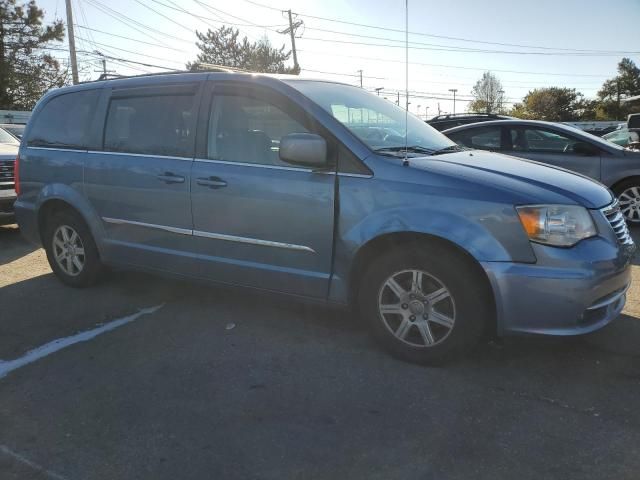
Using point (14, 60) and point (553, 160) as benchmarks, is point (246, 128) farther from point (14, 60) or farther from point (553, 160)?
point (14, 60)

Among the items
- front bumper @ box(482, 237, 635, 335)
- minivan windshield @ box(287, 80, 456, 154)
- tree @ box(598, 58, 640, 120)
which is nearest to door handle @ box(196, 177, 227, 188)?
minivan windshield @ box(287, 80, 456, 154)

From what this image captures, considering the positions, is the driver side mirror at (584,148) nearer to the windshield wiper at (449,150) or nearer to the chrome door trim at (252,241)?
the windshield wiper at (449,150)

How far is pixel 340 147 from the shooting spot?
11.7 feet

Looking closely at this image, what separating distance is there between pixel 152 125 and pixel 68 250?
1.58 metres

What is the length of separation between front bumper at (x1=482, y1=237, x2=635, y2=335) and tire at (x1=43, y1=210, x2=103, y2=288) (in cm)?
354

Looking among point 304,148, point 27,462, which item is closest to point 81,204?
point 304,148

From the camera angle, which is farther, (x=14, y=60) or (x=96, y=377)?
(x=14, y=60)

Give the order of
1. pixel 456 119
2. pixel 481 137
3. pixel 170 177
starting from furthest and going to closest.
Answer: pixel 456 119
pixel 481 137
pixel 170 177

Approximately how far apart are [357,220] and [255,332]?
1.21 m

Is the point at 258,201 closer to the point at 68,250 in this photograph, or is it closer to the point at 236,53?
the point at 68,250

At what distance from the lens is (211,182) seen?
158 inches

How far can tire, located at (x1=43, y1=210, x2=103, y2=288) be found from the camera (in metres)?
5.00

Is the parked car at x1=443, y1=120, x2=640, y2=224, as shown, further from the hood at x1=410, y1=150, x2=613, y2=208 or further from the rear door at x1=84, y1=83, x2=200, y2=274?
the rear door at x1=84, y1=83, x2=200, y2=274

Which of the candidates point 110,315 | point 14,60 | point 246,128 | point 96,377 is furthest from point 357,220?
point 14,60
